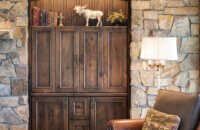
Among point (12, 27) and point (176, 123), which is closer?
point (176, 123)

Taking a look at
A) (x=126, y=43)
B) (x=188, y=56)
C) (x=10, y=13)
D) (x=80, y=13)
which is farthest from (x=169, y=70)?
(x=10, y=13)

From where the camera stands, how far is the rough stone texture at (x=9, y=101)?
345cm

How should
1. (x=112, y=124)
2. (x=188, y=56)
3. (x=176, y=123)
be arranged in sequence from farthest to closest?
(x=188, y=56) < (x=112, y=124) < (x=176, y=123)

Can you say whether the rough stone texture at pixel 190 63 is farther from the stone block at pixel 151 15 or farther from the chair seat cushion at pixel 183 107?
the chair seat cushion at pixel 183 107

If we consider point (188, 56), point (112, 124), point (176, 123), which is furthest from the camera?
point (188, 56)

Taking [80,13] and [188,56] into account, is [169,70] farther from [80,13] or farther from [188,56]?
[80,13]

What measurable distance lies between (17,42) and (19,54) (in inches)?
7.0

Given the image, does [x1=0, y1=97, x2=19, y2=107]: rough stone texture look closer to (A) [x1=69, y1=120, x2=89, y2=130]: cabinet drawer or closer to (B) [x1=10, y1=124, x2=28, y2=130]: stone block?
(B) [x1=10, y1=124, x2=28, y2=130]: stone block

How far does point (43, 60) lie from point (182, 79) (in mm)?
2076

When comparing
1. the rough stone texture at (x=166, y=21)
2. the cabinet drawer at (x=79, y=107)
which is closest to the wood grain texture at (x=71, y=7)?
the rough stone texture at (x=166, y=21)

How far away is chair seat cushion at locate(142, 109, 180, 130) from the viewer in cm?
222

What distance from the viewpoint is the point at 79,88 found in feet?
11.7

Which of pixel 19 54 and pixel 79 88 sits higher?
pixel 19 54

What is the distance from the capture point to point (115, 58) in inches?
140
